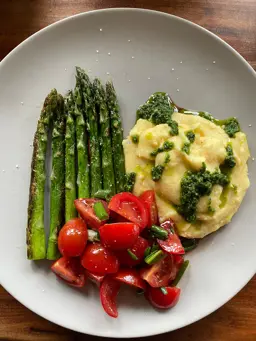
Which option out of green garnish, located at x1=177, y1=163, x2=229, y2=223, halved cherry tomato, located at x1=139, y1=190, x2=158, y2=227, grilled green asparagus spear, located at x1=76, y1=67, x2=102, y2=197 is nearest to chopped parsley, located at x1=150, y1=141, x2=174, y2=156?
green garnish, located at x1=177, y1=163, x2=229, y2=223

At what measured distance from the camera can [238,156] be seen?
4504 millimetres

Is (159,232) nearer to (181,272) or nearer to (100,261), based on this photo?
(181,272)

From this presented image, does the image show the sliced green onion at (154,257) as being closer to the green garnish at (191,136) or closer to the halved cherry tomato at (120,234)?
the halved cherry tomato at (120,234)

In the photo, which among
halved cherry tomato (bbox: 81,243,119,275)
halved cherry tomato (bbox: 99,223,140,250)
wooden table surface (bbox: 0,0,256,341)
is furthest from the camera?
wooden table surface (bbox: 0,0,256,341)

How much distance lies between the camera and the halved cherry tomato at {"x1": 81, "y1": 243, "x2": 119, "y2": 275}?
4.18 metres

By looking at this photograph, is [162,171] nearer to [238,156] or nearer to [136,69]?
[238,156]

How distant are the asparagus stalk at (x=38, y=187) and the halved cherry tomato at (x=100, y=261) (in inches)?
20.6

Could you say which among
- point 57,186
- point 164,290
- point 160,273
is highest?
point 57,186

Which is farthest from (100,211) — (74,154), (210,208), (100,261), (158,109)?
(158,109)

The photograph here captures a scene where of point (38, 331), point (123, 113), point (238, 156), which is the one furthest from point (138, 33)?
point (38, 331)

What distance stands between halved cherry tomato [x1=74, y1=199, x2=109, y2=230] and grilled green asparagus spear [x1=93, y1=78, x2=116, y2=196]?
0.82ft

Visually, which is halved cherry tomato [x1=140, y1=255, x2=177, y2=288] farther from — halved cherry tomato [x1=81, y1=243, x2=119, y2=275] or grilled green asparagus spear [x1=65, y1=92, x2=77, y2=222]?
grilled green asparagus spear [x1=65, y1=92, x2=77, y2=222]

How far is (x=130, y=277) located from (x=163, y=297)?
39 cm

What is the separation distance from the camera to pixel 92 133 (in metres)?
4.58
